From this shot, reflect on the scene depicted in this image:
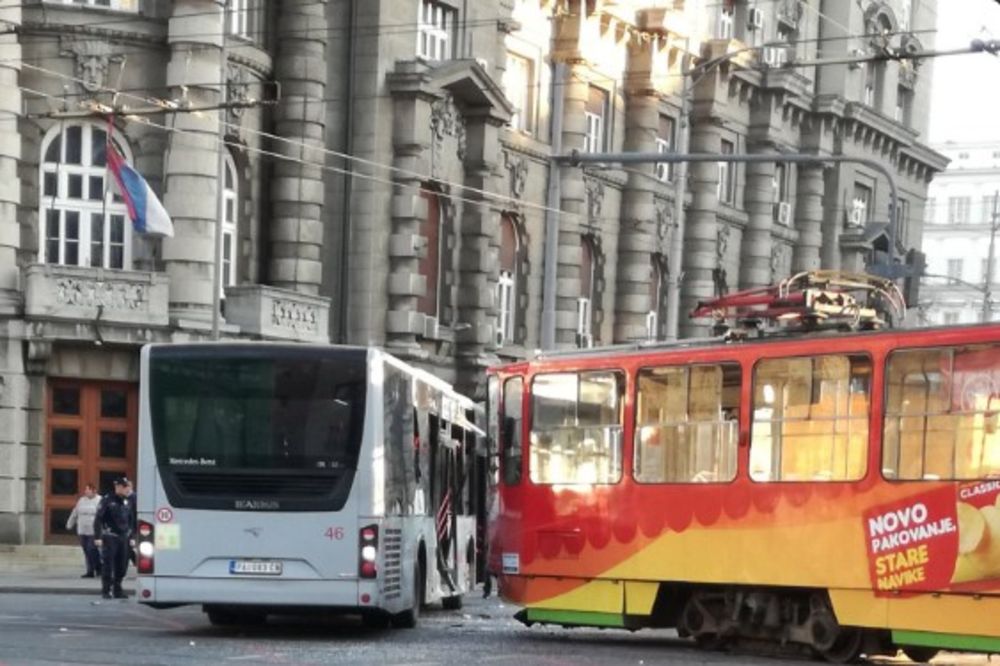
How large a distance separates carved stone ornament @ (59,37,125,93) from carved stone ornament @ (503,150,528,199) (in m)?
13.3

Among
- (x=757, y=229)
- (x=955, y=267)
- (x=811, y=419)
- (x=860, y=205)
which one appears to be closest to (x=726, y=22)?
(x=757, y=229)

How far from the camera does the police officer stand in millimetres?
31297

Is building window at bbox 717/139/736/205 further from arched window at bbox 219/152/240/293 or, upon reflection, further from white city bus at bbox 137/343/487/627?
white city bus at bbox 137/343/487/627

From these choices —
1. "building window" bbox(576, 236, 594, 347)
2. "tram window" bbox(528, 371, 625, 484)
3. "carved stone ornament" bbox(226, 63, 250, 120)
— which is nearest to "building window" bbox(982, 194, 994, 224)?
"building window" bbox(576, 236, 594, 347)

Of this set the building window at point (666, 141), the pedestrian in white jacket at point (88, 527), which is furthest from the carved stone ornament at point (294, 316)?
the building window at point (666, 141)

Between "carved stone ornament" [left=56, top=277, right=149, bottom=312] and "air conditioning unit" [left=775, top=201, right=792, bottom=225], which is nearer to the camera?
"carved stone ornament" [left=56, top=277, right=149, bottom=312]

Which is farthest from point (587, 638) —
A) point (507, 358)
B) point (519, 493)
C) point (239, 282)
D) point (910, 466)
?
point (507, 358)

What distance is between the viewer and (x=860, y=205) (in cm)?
7156

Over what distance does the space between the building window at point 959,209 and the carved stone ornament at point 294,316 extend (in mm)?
99522

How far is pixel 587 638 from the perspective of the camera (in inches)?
1030

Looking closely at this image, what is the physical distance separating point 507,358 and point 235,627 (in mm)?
27104

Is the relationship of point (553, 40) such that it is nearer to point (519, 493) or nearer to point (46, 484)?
point (46, 484)

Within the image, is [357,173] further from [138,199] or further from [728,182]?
[728,182]

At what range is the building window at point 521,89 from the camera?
5241 cm
